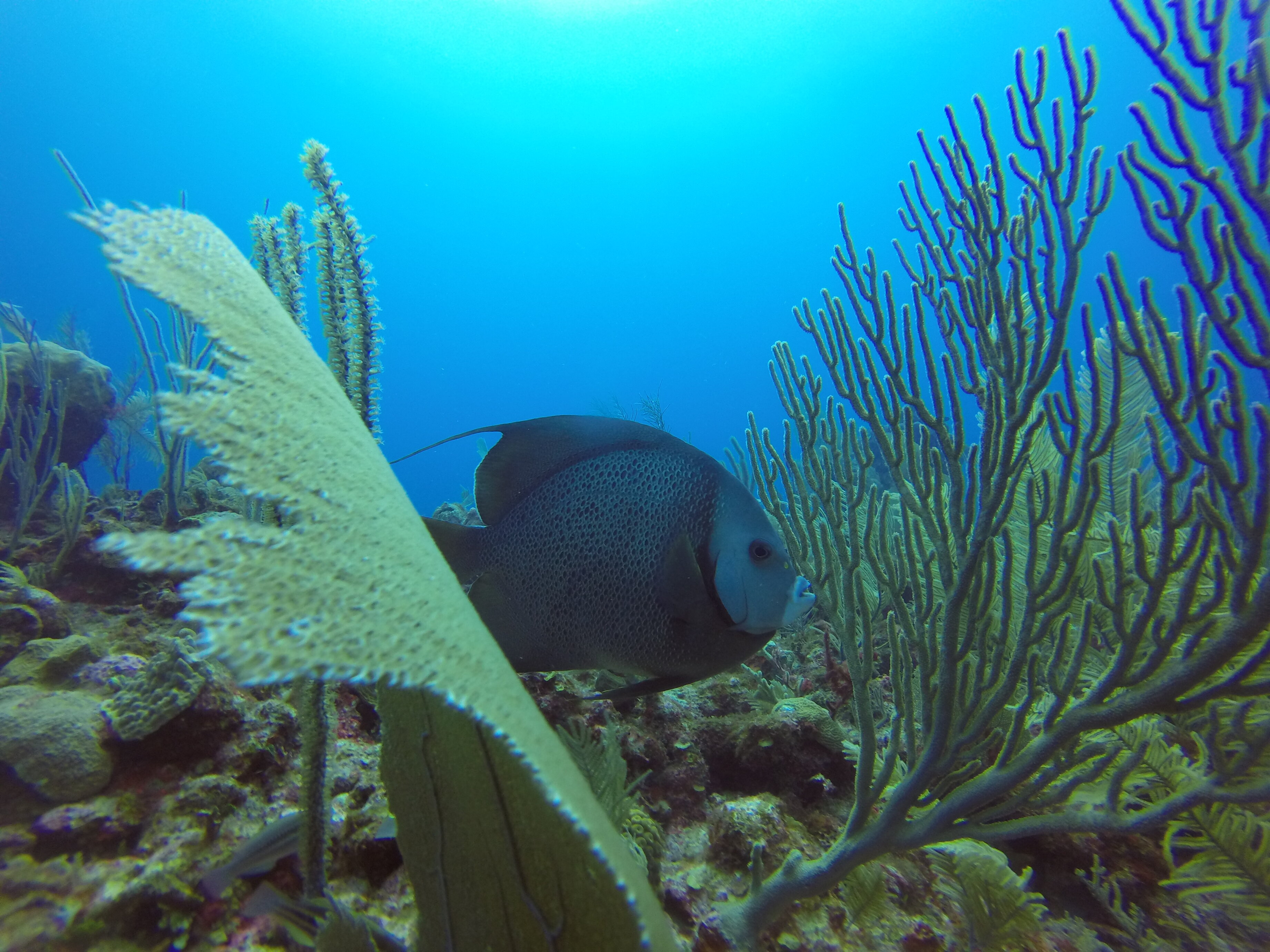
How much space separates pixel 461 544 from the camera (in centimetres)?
153

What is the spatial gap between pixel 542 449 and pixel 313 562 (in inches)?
44.6

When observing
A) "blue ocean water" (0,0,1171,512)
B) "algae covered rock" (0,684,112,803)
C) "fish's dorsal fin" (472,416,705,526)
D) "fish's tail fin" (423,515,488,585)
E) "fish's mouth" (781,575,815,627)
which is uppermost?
"blue ocean water" (0,0,1171,512)

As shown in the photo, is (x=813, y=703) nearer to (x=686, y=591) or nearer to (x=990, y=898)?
A: (x=990, y=898)

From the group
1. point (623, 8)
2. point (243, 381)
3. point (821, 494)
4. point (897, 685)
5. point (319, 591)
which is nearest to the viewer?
point (319, 591)

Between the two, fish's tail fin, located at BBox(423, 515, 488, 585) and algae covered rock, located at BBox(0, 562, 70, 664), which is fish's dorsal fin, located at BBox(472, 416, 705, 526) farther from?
algae covered rock, located at BBox(0, 562, 70, 664)

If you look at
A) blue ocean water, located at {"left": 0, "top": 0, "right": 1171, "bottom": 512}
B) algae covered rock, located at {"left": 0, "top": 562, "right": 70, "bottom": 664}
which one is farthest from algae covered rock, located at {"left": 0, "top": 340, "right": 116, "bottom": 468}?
blue ocean water, located at {"left": 0, "top": 0, "right": 1171, "bottom": 512}

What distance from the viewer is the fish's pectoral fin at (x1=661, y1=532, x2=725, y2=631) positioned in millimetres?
1458

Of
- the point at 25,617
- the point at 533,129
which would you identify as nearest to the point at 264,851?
the point at 25,617

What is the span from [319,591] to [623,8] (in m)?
61.3

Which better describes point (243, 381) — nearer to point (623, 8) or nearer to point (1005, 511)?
point (1005, 511)

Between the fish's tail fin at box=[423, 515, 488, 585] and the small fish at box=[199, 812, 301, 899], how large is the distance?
810 mm

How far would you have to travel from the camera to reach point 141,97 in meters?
52.0

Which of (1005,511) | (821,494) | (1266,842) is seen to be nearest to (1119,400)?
(1005,511)

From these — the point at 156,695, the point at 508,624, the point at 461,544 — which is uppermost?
the point at 461,544
